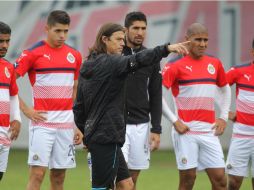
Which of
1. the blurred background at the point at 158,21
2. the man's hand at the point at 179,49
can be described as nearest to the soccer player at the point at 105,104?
the man's hand at the point at 179,49

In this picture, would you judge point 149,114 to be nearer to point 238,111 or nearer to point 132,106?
point 132,106

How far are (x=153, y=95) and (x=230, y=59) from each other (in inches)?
300

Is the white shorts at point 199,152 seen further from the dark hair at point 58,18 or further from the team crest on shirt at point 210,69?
the dark hair at point 58,18

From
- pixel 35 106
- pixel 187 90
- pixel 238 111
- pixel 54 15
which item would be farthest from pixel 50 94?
pixel 238 111

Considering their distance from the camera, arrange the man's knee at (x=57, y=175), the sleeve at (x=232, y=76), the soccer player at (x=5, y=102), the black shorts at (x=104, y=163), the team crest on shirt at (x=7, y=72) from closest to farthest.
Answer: the black shorts at (x=104, y=163) → the soccer player at (x=5, y=102) → the team crest on shirt at (x=7, y=72) → the man's knee at (x=57, y=175) → the sleeve at (x=232, y=76)

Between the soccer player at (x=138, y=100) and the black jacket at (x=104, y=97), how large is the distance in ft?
4.37

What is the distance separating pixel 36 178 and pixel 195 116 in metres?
1.93

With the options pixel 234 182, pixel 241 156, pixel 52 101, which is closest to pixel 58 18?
pixel 52 101

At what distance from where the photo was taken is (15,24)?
17.0m

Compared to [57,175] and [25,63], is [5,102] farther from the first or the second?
[57,175]

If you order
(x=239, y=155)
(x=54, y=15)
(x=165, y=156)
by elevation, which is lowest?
(x=165, y=156)

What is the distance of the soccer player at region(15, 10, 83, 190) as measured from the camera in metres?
9.73

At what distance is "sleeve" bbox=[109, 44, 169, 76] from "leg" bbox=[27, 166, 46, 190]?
2.27m

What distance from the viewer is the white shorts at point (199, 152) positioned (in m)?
9.76
